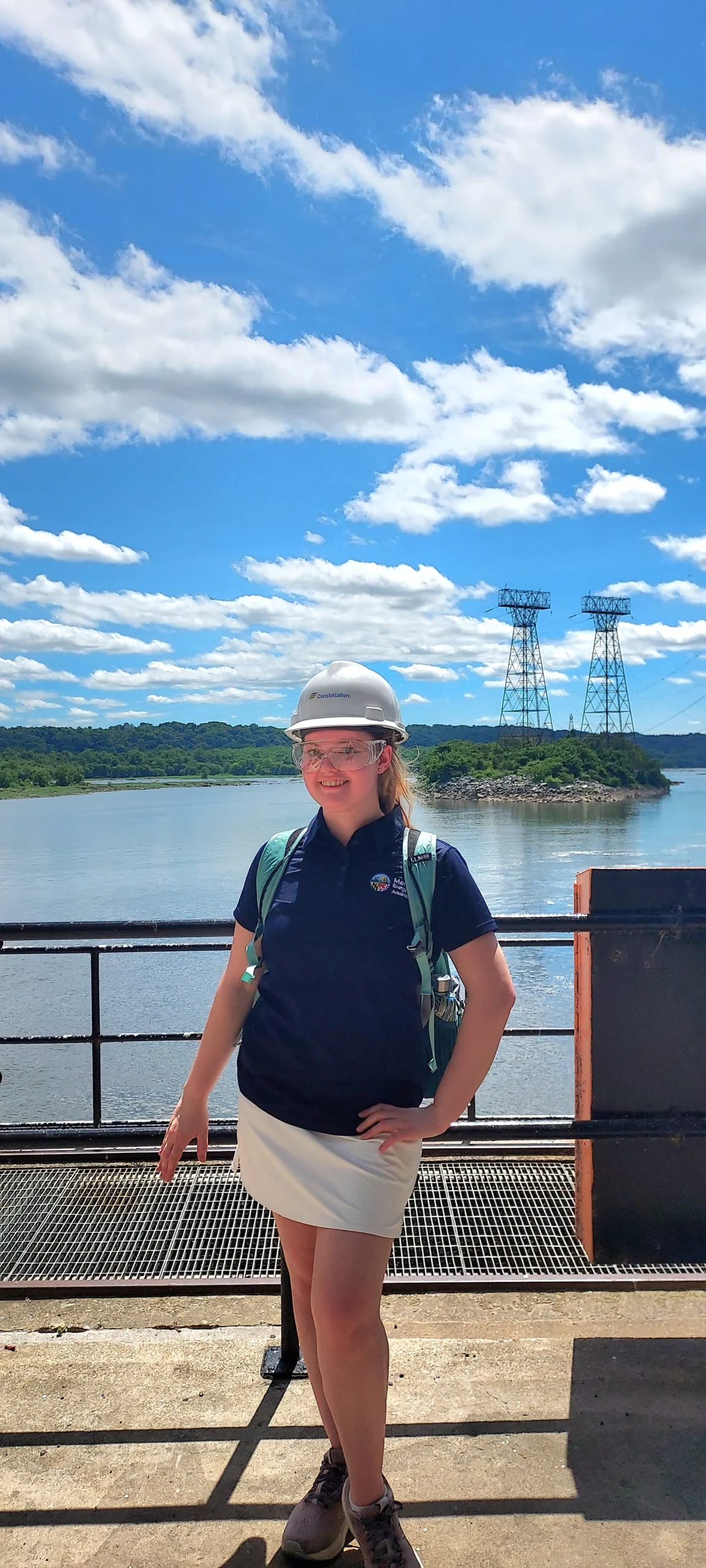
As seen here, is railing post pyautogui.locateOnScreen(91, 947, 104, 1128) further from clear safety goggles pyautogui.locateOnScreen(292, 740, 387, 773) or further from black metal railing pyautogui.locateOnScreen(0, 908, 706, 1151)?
clear safety goggles pyautogui.locateOnScreen(292, 740, 387, 773)

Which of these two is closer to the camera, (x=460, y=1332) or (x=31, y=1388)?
(x=31, y=1388)

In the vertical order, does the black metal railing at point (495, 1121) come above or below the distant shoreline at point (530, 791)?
above

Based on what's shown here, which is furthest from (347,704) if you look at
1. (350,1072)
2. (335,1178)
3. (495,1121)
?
(495,1121)

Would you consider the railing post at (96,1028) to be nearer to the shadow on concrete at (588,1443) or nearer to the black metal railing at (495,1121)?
the black metal railing at (495,1121)

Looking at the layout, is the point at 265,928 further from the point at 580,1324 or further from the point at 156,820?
the point at 156,820

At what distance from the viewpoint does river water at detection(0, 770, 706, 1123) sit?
12.4 metres

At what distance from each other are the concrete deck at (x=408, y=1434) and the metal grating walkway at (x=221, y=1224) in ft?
0.77

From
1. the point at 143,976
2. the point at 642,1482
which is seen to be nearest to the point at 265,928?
the point at 642,1482

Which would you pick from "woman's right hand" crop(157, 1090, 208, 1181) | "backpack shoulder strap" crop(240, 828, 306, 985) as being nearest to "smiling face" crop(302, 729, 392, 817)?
"backpack shoulder strap" crop(240, 828, 306, 985)

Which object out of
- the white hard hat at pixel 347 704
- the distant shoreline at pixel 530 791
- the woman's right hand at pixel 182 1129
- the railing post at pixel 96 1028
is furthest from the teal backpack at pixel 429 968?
the distant shoreline at pixel 530 791

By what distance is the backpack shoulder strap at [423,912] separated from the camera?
6.57 ft

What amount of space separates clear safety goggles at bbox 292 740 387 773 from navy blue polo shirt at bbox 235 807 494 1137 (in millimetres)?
192

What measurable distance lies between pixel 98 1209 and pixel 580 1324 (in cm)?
230

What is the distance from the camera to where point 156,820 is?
7269 centimetres
